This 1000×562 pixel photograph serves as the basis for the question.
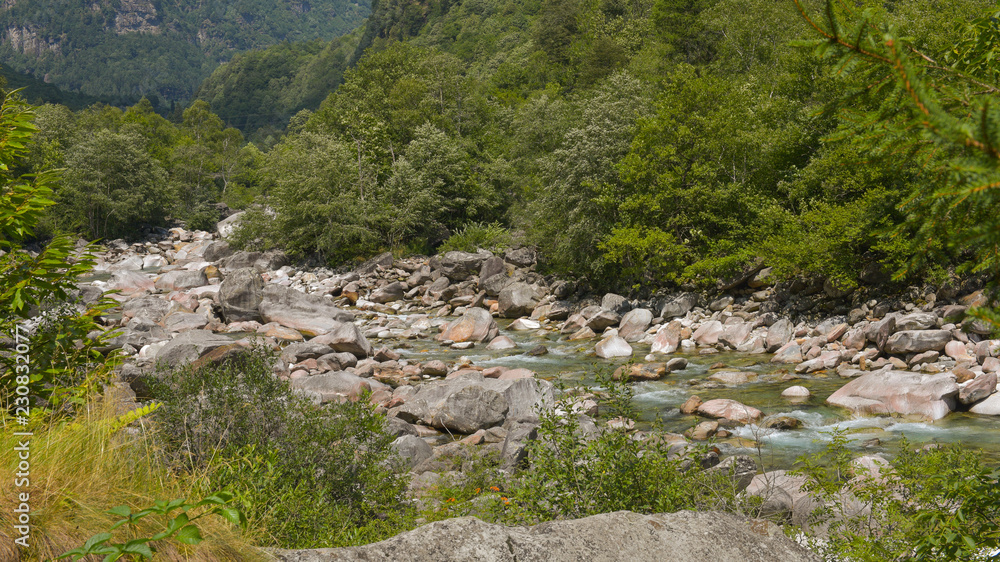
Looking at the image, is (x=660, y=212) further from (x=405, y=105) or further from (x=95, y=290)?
(x=405, y=105)

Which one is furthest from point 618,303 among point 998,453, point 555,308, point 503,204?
point 503,204

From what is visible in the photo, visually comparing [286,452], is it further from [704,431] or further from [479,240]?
[479,240]

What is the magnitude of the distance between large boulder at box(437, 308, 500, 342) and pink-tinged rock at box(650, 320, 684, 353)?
5.79m

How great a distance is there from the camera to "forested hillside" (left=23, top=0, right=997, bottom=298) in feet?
60.4

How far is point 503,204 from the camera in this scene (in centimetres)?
4112

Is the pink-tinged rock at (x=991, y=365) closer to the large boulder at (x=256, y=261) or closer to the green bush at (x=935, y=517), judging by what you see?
the green bush at (x=935, y=517)

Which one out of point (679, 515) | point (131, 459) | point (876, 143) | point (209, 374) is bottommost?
point (209, 374)

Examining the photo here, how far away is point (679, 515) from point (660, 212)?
22214 mm

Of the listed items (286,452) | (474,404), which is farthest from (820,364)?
(286,452)

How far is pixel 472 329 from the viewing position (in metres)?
22.3

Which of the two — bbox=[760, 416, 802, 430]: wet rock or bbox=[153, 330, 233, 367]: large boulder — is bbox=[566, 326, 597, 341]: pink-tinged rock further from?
bbox=[153, 330, 233, 367]: large boulder

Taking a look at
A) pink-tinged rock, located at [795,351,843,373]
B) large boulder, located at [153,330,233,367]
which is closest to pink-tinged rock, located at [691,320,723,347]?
pink-tinged rock, located at [795,351,843,373]

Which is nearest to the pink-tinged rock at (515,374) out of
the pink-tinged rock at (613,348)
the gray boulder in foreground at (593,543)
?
the pink-tinged rock at (613,348)

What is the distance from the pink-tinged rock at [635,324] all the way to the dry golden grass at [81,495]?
62.1 ft
